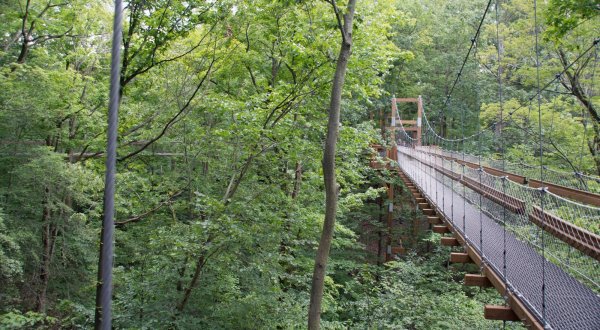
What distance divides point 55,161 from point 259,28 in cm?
342

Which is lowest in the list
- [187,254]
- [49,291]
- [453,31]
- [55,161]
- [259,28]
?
[49,291]

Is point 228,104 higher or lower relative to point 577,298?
higher

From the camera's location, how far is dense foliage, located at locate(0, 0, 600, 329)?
528 cm

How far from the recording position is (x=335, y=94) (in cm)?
447

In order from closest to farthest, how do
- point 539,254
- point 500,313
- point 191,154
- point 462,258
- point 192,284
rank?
point 500,313 → point 539,254 → point 462,258 → point 192,284 → point 191,154

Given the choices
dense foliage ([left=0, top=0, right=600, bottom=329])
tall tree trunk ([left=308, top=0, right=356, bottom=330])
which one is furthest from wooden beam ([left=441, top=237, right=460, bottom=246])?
tall tree trunk ([left=308, top=0, right=356, bottom=330])

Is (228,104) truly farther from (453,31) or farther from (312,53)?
(453,31)

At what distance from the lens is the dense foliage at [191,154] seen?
5.28 metres

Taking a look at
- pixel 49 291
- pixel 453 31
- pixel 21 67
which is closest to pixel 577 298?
pixel 21 67

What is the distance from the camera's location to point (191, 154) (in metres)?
6.78

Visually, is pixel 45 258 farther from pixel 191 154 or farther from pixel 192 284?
pixel 192 284

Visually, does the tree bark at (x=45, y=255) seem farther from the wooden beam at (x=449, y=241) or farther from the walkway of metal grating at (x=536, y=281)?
the walkway of metal grating at (x=536, y=281)

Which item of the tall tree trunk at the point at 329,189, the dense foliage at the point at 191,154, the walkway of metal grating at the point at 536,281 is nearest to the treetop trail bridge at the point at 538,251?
the walkway of metal grating at the point at 536,281

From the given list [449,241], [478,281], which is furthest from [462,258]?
[478,281]
